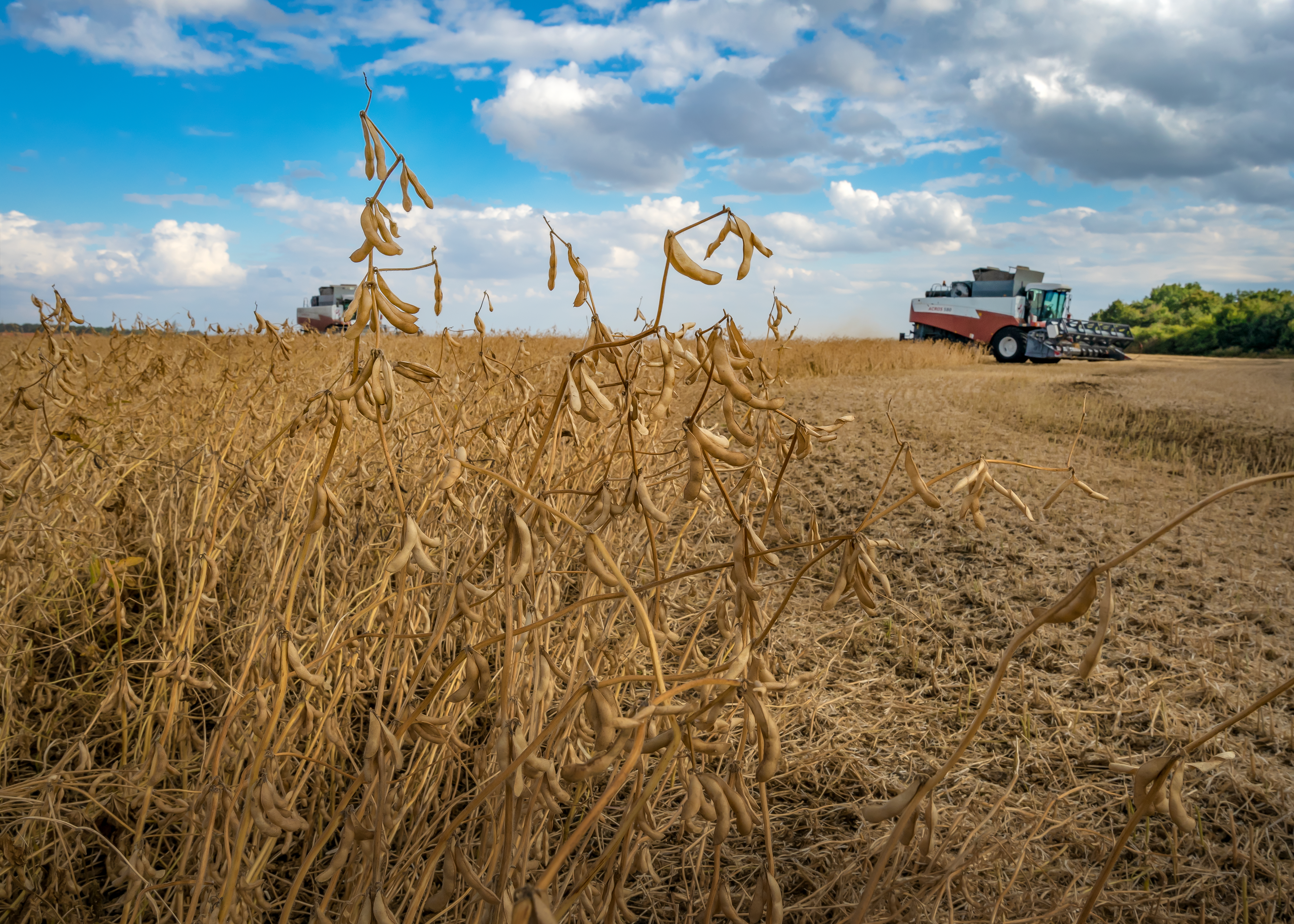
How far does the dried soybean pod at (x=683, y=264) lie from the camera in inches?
24.0

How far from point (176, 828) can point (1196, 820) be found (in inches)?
77.8

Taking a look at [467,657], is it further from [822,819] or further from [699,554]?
[699,554]

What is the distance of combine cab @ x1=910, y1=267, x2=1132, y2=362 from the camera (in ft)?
40.7

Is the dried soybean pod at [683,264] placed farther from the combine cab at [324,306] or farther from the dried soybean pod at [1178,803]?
the combine cab at [324,306]

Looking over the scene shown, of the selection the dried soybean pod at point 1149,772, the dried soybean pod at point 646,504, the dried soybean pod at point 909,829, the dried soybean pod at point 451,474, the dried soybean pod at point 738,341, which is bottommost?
the dried soybean pod at point 909,829

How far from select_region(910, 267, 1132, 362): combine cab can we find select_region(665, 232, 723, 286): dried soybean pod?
13.3m

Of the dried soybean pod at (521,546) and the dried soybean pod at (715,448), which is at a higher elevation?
the dried soybean pod at (715,448)

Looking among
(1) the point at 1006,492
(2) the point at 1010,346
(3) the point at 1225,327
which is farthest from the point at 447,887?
(3) the point at 1225,327

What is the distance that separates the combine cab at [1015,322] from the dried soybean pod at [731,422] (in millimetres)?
13161

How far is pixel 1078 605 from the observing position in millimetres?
532

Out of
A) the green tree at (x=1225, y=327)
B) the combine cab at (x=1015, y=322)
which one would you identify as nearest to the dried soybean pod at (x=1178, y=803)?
the combine cab at (x=1015, y=322)

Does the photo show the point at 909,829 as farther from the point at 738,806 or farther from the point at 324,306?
the point at 324,306

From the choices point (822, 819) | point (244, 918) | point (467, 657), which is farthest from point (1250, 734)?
point (244, 918)

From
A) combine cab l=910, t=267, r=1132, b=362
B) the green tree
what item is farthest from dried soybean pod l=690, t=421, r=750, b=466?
the green tree
